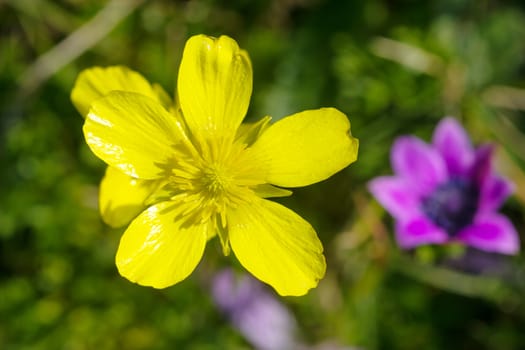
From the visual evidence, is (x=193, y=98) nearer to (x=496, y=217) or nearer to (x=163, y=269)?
(x=163, y=269)

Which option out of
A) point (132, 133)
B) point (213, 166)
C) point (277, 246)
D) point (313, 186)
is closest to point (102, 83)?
point (132, 133)

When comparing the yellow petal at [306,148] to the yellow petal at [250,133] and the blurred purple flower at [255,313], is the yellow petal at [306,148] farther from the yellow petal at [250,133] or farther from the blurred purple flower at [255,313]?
the blurred purple flower at [255,313]

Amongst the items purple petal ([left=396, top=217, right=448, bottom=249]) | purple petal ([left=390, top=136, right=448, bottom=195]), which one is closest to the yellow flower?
purple petal ([left=396, top=217, right=448, bottom=249])

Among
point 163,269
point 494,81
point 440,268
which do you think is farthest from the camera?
point 494,81

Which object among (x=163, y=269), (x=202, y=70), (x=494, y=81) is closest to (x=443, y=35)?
(x=494, y=81)

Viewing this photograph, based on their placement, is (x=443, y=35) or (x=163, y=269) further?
(x=443, y=35)

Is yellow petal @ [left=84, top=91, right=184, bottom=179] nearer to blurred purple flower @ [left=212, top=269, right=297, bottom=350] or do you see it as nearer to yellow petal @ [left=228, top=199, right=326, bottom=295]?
yellow petal @ [left=228, top=199, right=326, bottom=295]

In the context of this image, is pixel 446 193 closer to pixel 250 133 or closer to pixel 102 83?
pixel 250 133

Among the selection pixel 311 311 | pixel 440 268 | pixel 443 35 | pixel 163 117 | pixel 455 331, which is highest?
pixel 163 117

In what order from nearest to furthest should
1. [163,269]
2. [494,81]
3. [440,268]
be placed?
[163,269]
[440,268]
[494,81]
